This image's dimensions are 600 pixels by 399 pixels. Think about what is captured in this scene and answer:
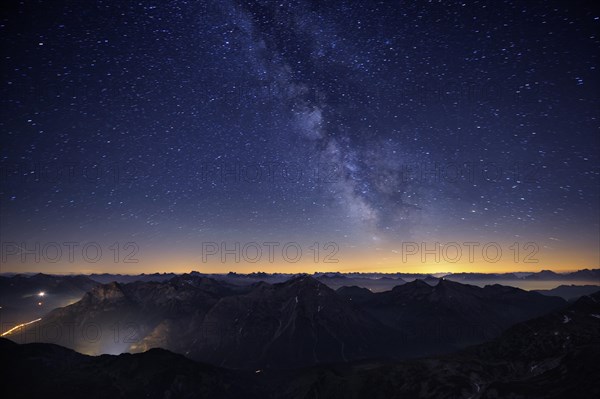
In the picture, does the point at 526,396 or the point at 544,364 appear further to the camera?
the point at 544,364

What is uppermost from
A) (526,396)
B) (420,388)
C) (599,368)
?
(599,368)

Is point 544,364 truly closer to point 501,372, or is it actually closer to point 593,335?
point 501,372

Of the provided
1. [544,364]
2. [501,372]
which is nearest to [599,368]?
[544,364]

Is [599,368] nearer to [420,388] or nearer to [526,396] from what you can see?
[526,396]

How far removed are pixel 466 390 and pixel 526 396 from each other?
28407 mm

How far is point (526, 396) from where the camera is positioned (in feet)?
500

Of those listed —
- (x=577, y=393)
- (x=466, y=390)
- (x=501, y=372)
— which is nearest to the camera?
(x=577, y=393)

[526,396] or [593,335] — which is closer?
[526,396]

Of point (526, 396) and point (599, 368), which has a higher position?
point (599, 368)

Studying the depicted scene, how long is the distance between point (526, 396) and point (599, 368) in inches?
1411

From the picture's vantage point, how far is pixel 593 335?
19675 cm

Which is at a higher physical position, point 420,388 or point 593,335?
point 593,335

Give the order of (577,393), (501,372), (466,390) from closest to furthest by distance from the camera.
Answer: (577,393), (466,390), (501,372)

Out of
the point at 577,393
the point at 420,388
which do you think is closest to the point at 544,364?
the point at 577,393
